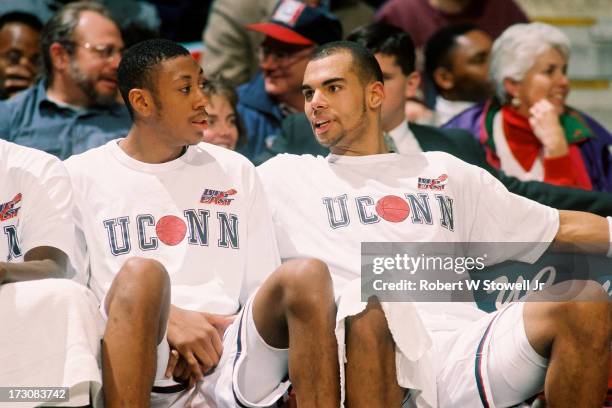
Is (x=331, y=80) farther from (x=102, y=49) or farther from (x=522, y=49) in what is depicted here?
(x=522, y=49)

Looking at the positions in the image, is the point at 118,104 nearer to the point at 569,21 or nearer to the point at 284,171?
the point at 284,171

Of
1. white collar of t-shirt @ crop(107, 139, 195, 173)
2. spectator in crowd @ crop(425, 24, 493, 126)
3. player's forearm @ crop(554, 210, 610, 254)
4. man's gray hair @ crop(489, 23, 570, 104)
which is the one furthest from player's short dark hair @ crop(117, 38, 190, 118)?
spectator in crowd @ crop(425, 24, 493, 126)

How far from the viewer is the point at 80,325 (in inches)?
121

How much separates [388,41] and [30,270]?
87.5 inches

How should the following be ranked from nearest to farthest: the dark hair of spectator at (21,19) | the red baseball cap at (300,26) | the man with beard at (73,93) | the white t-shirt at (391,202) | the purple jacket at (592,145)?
the white t-shirt at (391,202) < the man with beard at (73,93) < the purple jacket at (592,145) < the red baseball cap at (300,26) < the dark hair of spectator at (21,19)

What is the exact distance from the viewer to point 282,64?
5367 millimetres

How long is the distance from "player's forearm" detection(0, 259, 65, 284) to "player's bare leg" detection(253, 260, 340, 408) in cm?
66

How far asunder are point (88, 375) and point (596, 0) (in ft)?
15.0

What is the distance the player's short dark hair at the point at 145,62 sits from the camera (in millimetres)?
3801

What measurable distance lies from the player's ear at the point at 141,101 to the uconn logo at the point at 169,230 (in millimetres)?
386

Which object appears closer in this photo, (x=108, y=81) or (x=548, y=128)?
(x=108, y=81)

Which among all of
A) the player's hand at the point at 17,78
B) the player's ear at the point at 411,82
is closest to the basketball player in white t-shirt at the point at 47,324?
the player's ear at the point at 411,82

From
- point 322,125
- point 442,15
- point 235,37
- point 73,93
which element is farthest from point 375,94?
point 442,15

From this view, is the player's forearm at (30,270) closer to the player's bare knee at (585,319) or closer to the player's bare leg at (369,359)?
the player's bare leg at (369,359)
